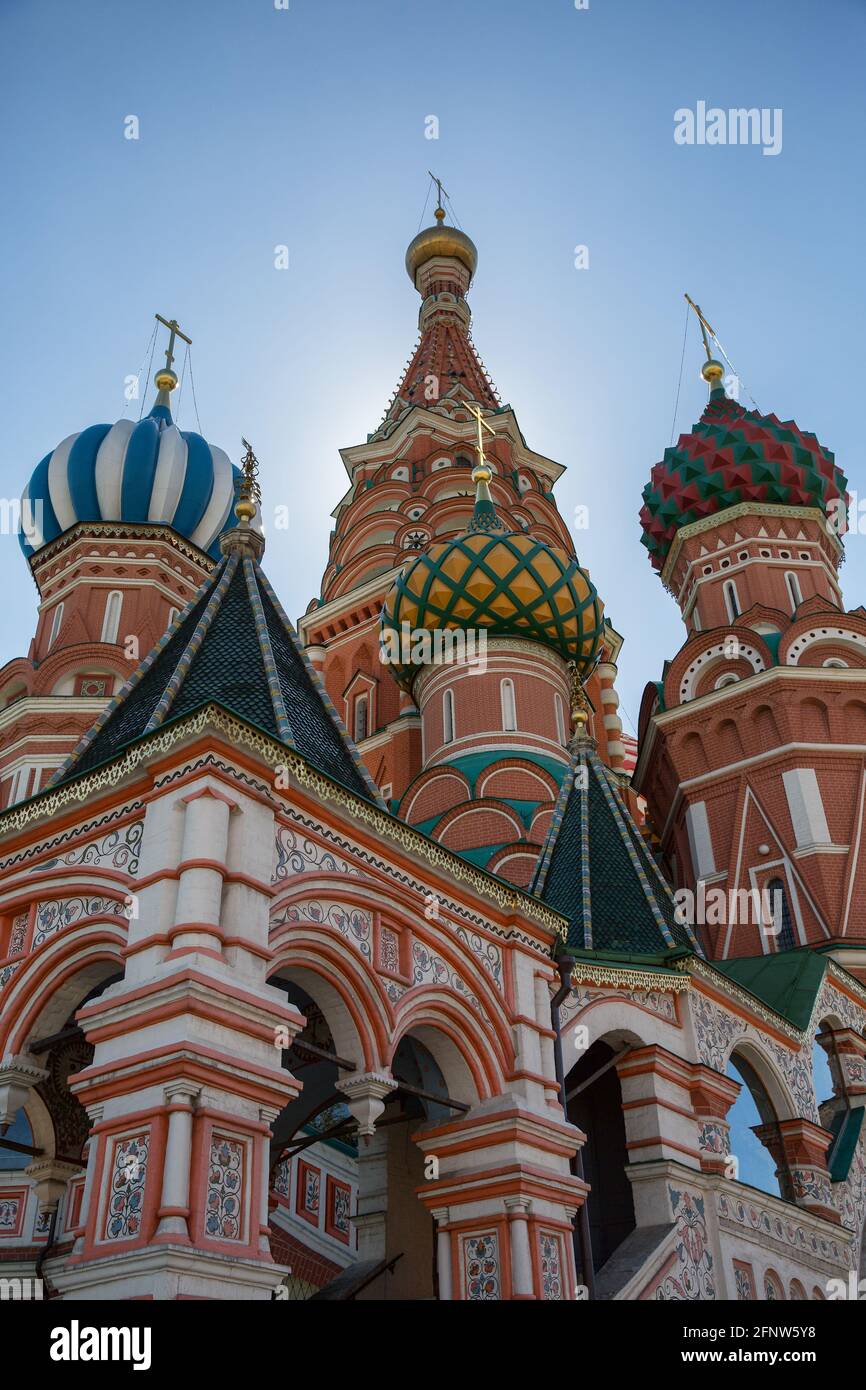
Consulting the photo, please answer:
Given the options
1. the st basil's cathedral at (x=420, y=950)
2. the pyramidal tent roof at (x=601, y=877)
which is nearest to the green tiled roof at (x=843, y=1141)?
the st basil's cathedral at (x=420, y=950)

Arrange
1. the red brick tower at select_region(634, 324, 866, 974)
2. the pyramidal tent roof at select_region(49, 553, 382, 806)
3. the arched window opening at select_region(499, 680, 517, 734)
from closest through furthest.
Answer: the pyramidal tent roof at select_region(49, 553, 382, 806)
the red brick tower at select_region(634, 324, 866, 974)
the arched window opening at select_region(499, 680, 517, 734)

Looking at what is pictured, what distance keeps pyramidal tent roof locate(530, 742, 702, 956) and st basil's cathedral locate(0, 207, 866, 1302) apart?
0.12 feet

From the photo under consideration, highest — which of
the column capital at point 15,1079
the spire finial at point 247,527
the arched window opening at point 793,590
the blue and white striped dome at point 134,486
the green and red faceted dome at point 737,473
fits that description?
the green and red faceted dome at point 737,473

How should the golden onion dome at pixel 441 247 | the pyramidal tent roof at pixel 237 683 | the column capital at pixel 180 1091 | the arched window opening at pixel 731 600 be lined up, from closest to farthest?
the column capital at pixel 180 1091 < the pyramidal tent roof at pixel 237 683 < the arched window opening at pixel 731 600 < the golden onion dome at pixel 441 247

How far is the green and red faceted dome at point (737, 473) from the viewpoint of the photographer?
841 inches

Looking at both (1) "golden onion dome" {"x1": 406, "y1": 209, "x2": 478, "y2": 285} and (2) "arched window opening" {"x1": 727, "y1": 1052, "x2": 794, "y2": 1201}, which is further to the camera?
(1) "golden onion dome" {"x1": 406, "y1": 209, "x2": 478, "y2": 285}

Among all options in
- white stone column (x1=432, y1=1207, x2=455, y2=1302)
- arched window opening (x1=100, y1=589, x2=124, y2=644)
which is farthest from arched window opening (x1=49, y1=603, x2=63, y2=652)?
white stone column (x1=432, y1=1207, x2=455, y2=1302)

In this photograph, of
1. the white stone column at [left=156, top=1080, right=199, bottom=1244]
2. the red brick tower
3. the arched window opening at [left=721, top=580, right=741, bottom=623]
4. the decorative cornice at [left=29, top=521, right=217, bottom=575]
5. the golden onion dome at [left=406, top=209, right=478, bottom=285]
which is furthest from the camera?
the golden onion dome at [left=406, top=209, right=478, bottom=285]

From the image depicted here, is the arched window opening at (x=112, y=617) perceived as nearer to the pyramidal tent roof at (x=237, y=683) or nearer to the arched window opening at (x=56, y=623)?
the arched window opening at (x=56, y=623)

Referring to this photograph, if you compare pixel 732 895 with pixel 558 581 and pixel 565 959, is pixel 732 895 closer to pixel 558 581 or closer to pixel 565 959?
pixel 558 581

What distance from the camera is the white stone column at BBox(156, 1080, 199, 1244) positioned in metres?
5.15

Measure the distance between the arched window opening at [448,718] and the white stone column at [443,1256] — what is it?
1066 cm

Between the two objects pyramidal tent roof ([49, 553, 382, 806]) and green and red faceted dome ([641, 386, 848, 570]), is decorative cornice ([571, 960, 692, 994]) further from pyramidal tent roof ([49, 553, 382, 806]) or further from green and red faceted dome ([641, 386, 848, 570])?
green and red faceted dome ([641, 386, 848, 570])
